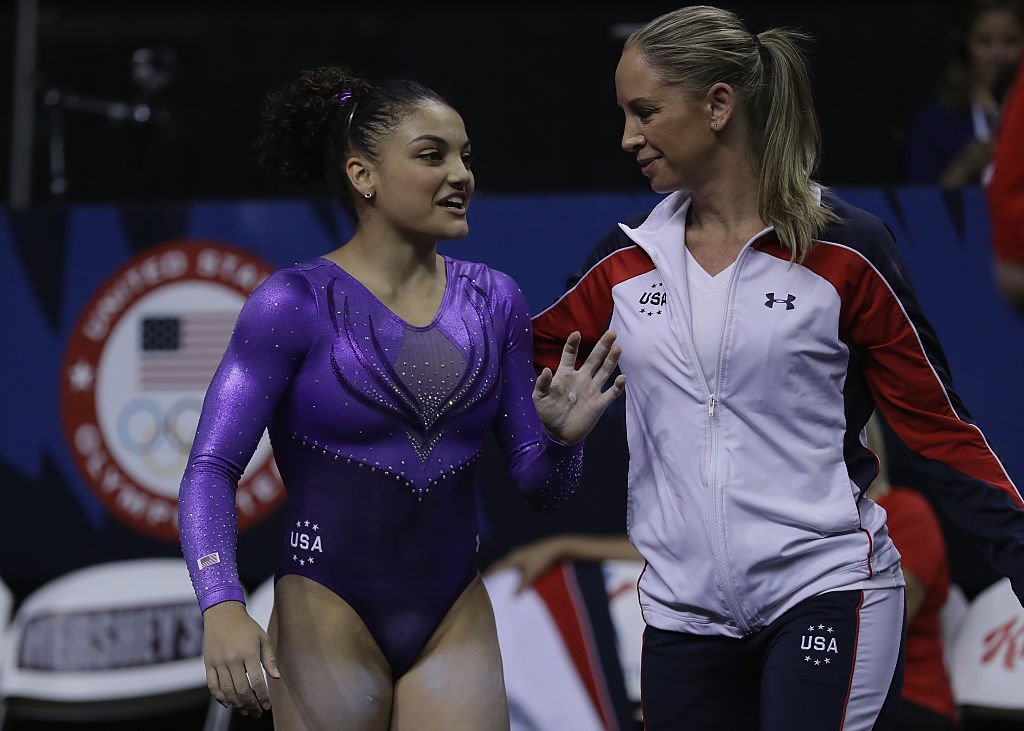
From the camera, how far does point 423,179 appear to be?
260cm

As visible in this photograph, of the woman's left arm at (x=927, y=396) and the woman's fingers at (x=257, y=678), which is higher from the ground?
the woman's left arm at (x=927, y=396)

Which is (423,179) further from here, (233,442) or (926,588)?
(926,588)

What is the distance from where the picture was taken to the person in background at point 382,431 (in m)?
2.43

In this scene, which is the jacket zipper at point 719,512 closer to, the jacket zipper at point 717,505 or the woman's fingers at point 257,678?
the jacket zipper at point 717,505

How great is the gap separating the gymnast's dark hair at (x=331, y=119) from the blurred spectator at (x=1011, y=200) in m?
1.20

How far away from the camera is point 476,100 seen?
558 cm

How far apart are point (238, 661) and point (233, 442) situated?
→ 1.26 ft

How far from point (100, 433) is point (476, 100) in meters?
2.04

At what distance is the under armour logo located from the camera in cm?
248

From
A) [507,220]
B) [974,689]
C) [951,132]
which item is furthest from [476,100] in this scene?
[974,689]

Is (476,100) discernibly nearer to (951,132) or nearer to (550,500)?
(951,132)

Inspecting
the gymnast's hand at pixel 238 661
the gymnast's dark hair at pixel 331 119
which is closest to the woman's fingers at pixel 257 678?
the gymnast's hand at pixel 238 661

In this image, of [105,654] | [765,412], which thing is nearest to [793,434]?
[765,412]

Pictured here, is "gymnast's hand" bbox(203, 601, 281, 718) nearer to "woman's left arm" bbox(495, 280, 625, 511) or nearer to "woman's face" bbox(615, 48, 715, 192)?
"woman's left arm" bbox(495, 280, 625, 511)
